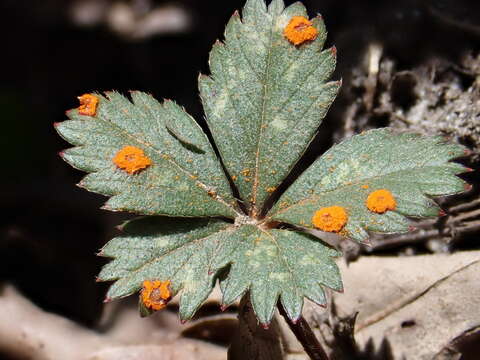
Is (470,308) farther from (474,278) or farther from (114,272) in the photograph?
(114,272)

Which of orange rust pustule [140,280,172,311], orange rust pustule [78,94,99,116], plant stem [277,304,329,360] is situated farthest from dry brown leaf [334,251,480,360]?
orange rust pustule [78,94,99,116]

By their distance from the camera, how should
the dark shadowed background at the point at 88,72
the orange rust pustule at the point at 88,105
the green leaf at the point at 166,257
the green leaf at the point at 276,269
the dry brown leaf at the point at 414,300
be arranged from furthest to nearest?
the dark shadowed background at the point at 88,72
the dry brown leaf at the point at 414,300
the orange rust pustule at the point at 88,105
the green leaf at the point at 166,257
the green leaf at the point at 276,269

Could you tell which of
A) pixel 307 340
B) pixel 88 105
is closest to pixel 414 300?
pixel 307 340

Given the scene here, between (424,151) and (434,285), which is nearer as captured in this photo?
(424,151)

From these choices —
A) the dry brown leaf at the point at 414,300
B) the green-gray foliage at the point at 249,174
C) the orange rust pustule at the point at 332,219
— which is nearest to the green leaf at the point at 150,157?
the green-gray foliage at the point at 249,174

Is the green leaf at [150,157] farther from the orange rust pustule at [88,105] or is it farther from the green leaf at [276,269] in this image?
the green leaf at [276,269]

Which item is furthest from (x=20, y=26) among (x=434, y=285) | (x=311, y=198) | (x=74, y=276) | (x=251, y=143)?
(x=434, y=285)
